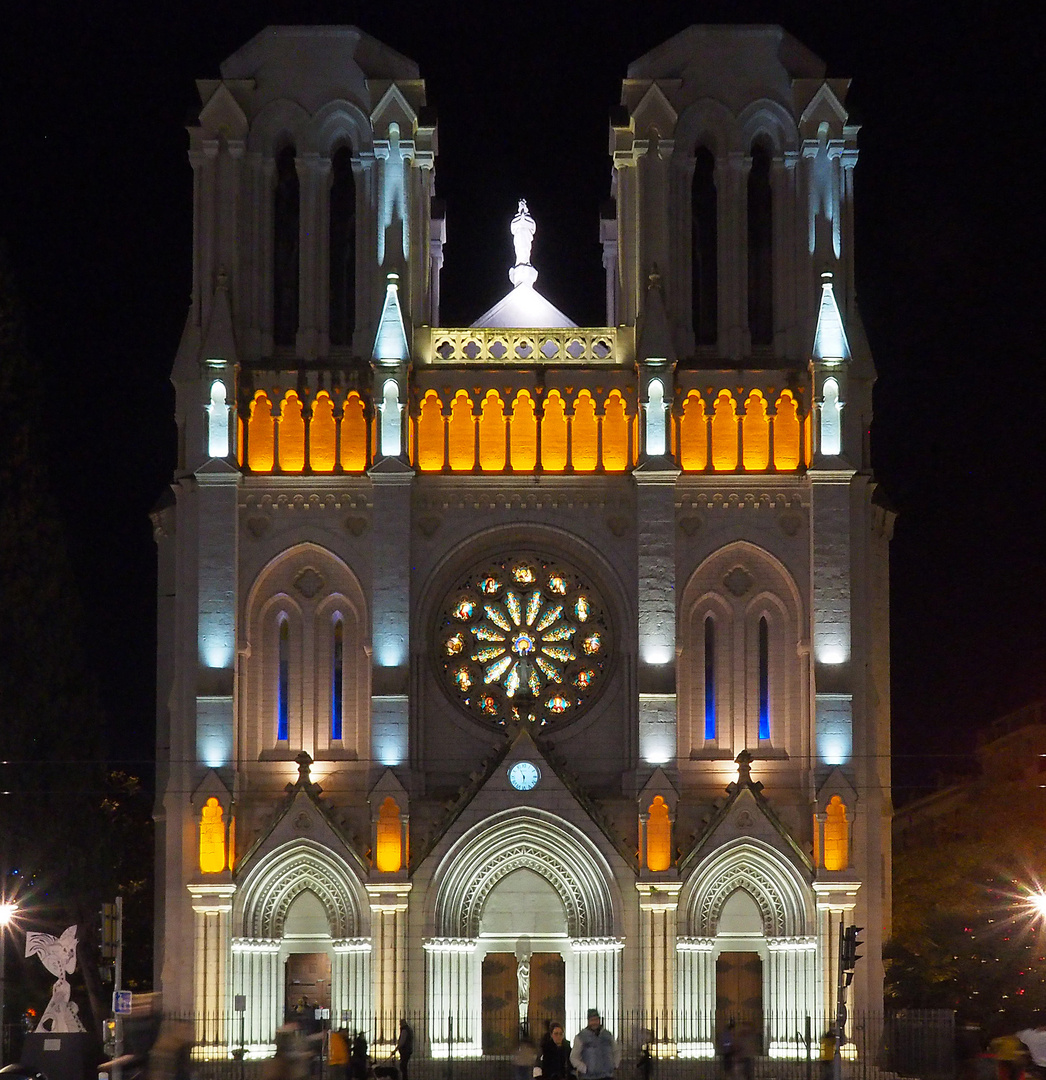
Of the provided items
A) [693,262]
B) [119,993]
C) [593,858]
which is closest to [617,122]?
[693,262]

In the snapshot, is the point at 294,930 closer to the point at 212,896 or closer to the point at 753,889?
the point at 212,896

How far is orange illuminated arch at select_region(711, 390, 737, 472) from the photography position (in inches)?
2112

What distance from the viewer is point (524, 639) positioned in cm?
5412

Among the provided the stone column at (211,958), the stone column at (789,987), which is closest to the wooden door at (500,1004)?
the stone column at (789,987)

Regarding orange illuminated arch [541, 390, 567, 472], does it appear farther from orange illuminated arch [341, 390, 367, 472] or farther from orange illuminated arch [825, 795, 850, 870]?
orange illuminated arch [825, 795, 850, 870]

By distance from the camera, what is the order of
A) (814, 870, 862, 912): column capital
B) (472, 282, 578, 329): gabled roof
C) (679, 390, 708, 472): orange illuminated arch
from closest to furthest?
(814, 870, 862, 912): column capital, (679, 390, 708, 472): orange illuminated arch, (472, 282, 578, 329): gabled roof

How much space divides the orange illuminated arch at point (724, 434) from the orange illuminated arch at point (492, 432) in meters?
4.53

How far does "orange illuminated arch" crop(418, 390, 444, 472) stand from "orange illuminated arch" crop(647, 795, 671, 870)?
8.63 meters

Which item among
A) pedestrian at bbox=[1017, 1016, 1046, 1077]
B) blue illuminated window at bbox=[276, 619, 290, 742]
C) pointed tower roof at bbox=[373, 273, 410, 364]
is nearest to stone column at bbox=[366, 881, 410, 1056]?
blue illuminated window at bbox=[276, 619, 290, 742]

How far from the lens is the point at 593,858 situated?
51812mm

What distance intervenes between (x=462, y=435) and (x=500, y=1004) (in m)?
12.1

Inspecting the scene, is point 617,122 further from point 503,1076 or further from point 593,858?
point 503,1076

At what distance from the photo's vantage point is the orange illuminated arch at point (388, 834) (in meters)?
51.7

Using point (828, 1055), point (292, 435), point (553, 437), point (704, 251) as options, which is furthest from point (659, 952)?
point (704, 251)
